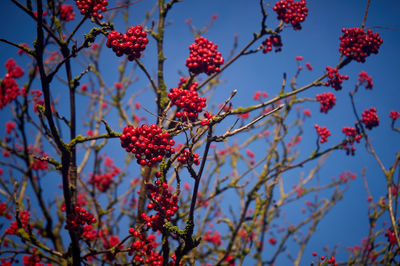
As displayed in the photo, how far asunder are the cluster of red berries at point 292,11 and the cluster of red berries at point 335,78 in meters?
0.96

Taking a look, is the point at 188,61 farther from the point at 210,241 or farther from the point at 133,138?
the point at 210,241

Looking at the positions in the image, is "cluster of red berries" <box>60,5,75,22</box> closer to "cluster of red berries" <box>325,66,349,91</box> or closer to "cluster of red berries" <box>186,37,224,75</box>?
"cluster of red berries" <box>186,37,224,75</box>

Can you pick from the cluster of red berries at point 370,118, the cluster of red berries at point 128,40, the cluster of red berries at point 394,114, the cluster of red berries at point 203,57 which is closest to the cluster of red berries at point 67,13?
the cluster of red berries at point 128,40

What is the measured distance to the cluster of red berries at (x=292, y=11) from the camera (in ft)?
13.8

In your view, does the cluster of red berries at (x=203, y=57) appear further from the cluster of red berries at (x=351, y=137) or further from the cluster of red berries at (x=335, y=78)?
the cluster of red berries at (x=351, y=137)

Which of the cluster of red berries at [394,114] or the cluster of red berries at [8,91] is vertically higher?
the cluster of red berries at [8,91]

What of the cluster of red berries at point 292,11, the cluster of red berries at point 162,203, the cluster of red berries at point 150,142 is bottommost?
the cluster of red berries at point 162,203

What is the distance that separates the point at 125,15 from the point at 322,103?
264 inches

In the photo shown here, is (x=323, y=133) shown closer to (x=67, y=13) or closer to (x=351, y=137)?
(x=351, y=137)

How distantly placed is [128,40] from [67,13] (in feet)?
12.8

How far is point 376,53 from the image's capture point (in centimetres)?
441

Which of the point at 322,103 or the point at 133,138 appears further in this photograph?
the point at 322,103

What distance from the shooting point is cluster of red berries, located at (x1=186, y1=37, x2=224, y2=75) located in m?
3.52

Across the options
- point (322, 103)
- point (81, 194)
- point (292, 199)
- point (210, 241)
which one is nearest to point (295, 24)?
point (322, 103)
